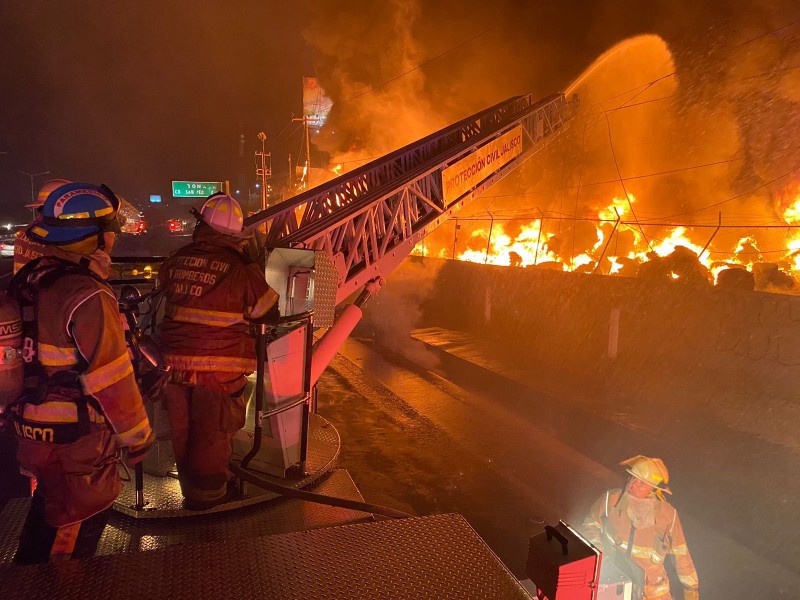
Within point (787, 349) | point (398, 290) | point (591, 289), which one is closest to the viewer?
point (787, 349)

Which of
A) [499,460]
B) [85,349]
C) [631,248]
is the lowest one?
[499,460]

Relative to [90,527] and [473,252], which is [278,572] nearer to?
[90,527]

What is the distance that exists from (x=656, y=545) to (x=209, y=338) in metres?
3.08

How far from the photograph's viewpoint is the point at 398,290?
640 inches

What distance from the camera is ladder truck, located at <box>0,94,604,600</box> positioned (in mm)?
1782

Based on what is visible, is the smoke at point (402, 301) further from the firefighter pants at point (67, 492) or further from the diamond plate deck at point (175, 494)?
the firefighter pants at point (67, 492)

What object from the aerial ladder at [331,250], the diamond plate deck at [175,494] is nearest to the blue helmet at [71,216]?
the aerial ladder at [331,250]

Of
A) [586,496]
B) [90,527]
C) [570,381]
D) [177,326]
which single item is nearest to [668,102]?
[570,381]

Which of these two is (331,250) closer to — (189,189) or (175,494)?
(175,494)

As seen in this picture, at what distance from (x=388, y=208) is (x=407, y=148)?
1.97 metres

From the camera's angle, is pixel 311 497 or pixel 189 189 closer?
pixel 311 497

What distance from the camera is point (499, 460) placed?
5.66 metres

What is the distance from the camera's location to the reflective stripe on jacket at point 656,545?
2.98m

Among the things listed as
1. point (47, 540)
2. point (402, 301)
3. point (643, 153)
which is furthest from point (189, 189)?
point (47, 540)
